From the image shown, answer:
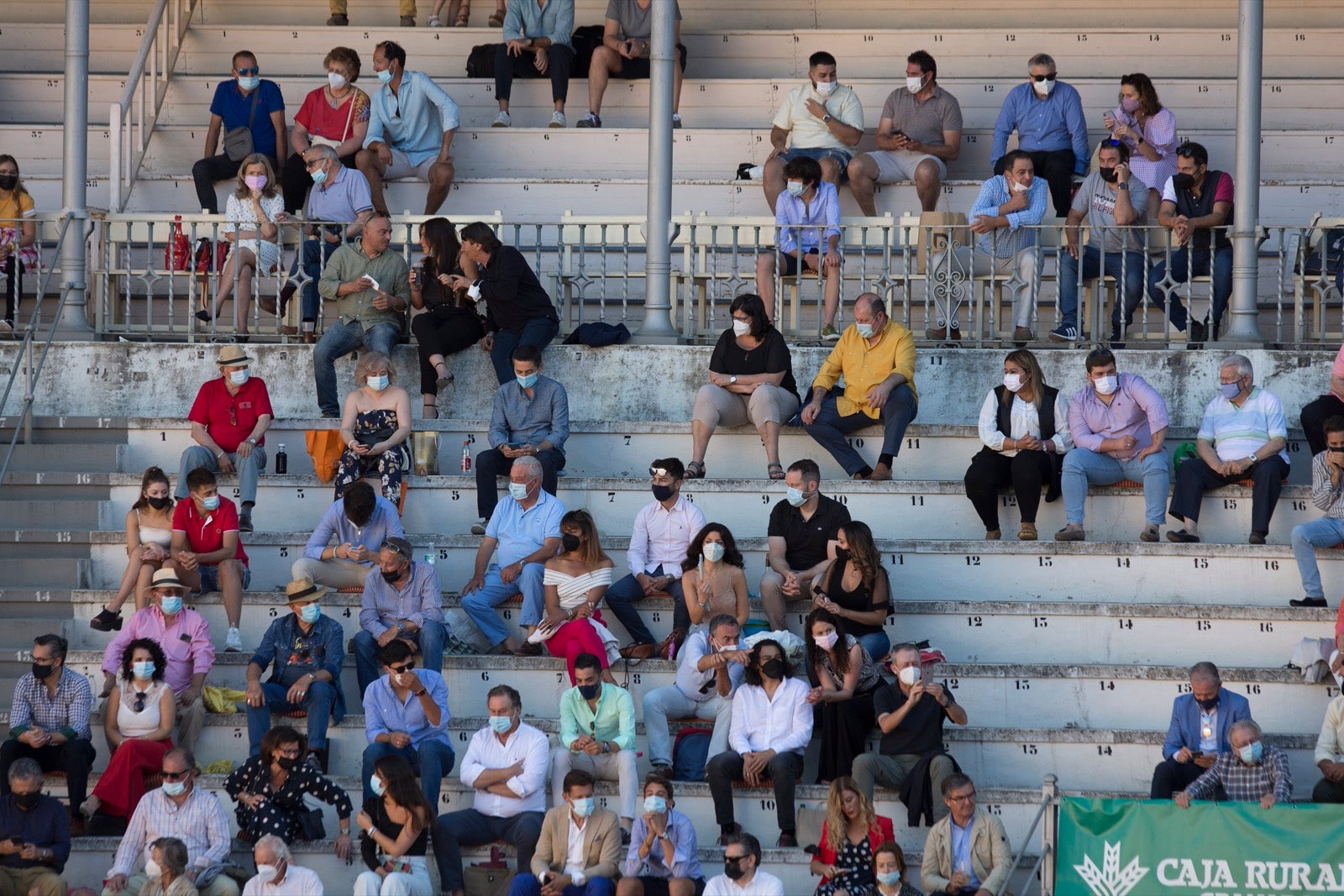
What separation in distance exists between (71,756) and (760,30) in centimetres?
975

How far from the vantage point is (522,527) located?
1273cm

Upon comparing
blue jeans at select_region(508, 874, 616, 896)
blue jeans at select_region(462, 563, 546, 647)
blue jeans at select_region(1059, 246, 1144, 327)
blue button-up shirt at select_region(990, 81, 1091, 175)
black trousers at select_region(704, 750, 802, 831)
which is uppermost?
blue button-up shirt at select_region(990, 81, 1091, 175)

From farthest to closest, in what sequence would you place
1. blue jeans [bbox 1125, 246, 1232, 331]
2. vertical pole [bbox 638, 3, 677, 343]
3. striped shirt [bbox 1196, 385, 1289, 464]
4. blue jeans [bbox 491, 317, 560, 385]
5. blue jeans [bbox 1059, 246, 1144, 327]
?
1. vertical pole [bbox 638, 3, 677, 343]
2. blue jeans [bbox 1125, 246, 1232, 331]
3. blue jeans [bbox 1059, 246, 1144, 327]
4. blue jeans [bbox 491, 317, 560, 385]
5. striped shirt [bbox 1196, 385, 1289, 464]

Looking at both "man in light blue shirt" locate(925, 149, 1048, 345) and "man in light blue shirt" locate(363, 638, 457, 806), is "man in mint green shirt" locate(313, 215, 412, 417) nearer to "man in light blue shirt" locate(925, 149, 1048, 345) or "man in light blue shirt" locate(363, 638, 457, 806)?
"man in light blue shirt" locate(363, 638, 457, 806)

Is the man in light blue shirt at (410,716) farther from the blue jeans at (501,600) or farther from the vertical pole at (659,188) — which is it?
the vertical pole at (659,188)

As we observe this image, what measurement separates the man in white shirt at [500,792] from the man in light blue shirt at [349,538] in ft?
5.36

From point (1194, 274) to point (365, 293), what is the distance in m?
5.77

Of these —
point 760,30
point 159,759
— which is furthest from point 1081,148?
point 159,759

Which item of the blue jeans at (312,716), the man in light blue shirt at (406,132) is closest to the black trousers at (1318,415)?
the blue jeans at (312,716)

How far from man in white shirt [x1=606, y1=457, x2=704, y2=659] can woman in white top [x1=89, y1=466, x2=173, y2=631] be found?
2.67 meters

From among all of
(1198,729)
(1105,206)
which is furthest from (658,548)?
(1105,206)

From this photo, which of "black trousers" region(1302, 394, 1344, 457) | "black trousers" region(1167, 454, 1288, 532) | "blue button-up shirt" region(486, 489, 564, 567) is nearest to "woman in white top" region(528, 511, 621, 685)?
"blue button-up shirt" region(486, 489, 564, 567)

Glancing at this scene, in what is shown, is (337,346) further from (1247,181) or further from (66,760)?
(1247,181)

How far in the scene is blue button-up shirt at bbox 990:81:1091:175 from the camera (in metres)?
16.1
